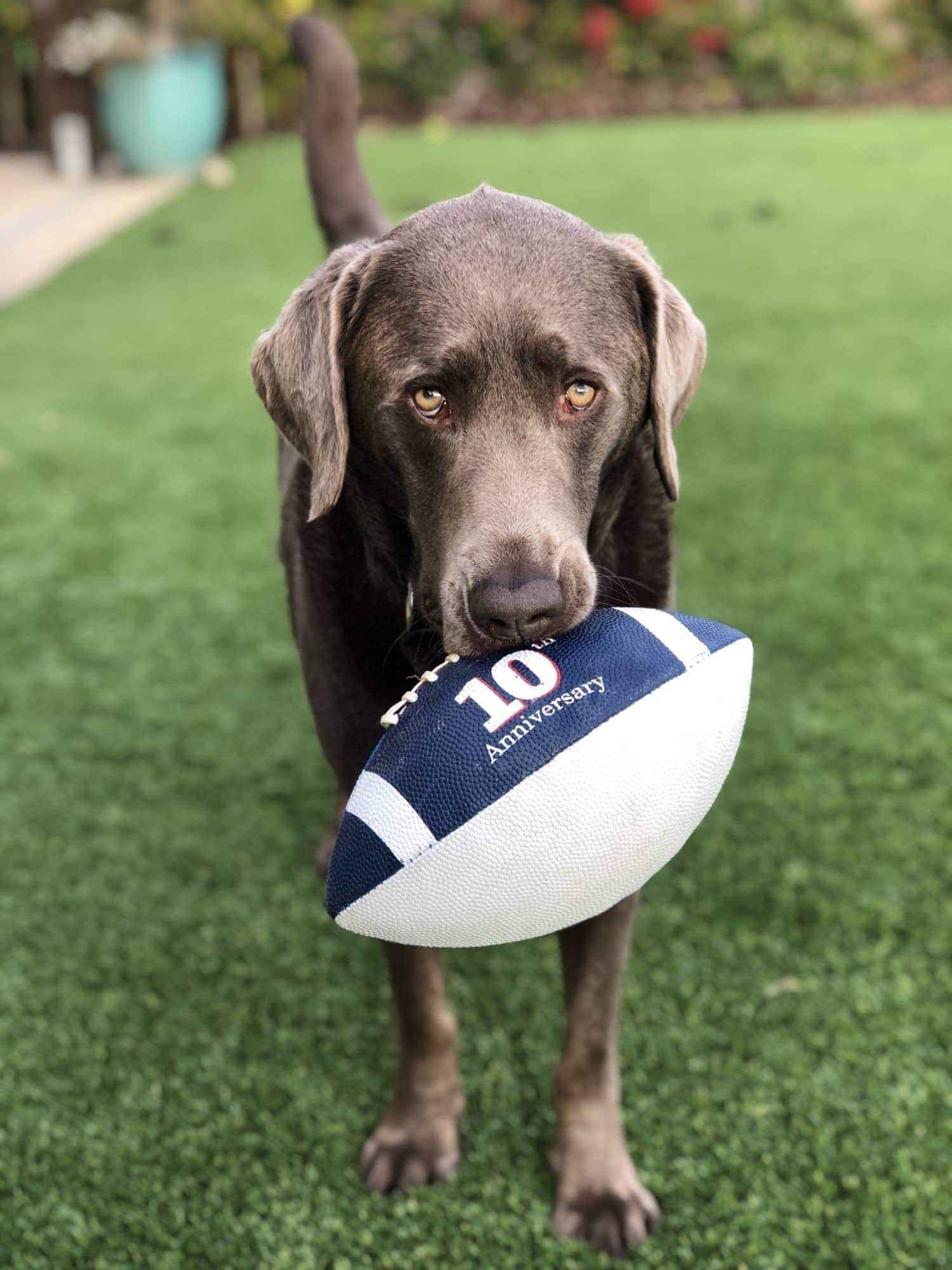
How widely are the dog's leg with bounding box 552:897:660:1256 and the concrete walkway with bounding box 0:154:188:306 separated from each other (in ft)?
22.9

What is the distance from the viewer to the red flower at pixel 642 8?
1425 centimetres

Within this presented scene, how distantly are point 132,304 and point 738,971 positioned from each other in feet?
20.6

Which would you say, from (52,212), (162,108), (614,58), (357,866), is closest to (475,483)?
(357,866)

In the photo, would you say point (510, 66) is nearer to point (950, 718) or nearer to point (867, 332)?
point (867, 332)

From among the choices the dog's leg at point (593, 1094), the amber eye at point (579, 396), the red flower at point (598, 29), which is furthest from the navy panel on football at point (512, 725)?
the red flower at point (598, 29)

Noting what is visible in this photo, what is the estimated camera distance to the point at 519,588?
168 cm

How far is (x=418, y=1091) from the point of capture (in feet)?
7.50

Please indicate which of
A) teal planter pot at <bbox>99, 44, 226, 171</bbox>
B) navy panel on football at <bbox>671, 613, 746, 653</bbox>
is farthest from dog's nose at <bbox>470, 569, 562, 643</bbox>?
teal planter pot at <bbox>99, 44, 226, 171</bbox>

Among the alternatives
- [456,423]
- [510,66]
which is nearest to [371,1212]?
[456,423]

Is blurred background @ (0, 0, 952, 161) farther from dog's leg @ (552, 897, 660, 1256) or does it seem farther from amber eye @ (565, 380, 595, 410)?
dog's leg @ (552, 897, 660, 1256)

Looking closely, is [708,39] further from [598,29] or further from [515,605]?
[515,605]

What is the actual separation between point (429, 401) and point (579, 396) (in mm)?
237

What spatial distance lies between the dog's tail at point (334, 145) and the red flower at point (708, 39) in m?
12.5

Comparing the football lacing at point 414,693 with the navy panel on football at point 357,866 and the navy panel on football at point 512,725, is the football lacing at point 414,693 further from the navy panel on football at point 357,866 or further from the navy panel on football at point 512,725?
the navy panel on football at point 357,866
